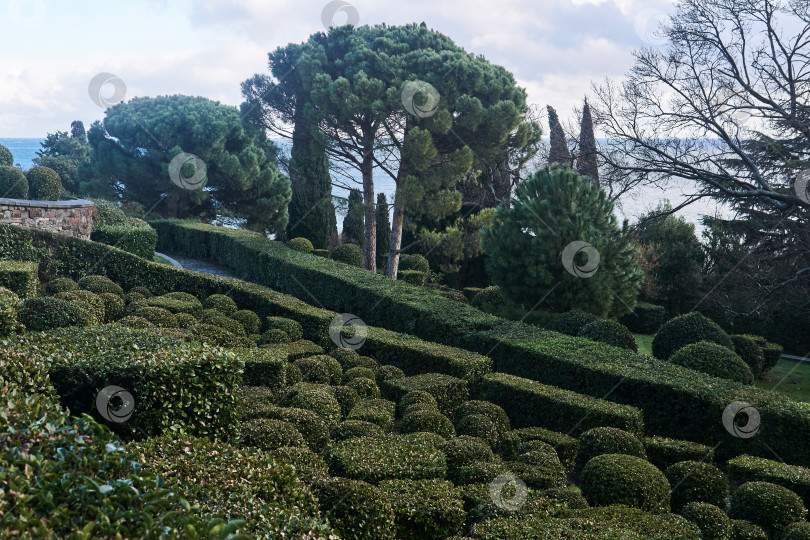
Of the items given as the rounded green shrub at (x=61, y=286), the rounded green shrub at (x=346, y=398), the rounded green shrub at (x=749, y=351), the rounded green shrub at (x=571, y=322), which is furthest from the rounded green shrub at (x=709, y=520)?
the rounded green shrub at (x=61, y=286)

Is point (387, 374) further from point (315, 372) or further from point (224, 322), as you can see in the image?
point (224, 322)

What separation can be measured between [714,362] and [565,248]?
4.82 m

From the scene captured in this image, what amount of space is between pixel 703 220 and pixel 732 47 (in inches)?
338

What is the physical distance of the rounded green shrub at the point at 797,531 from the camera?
589cm

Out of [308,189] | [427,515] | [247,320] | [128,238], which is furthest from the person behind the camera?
[308,189]

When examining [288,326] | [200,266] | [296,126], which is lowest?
[288,326]

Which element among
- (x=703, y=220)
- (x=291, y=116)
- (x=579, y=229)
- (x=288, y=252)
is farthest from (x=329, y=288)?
(x=703, y=220)

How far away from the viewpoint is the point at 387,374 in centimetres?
1018

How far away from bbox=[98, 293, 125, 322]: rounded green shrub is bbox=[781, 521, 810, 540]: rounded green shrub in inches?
433

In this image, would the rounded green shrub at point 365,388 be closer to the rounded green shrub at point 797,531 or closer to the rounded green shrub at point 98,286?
the rounded green shrub at point 797,531

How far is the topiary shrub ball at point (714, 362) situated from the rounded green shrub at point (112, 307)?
10.2m

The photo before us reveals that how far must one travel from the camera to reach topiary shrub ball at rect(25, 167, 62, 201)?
55.2 ft

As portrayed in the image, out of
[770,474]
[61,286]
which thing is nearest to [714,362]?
[770,474]

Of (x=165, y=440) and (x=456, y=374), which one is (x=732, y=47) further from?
(x=165, y=440)
